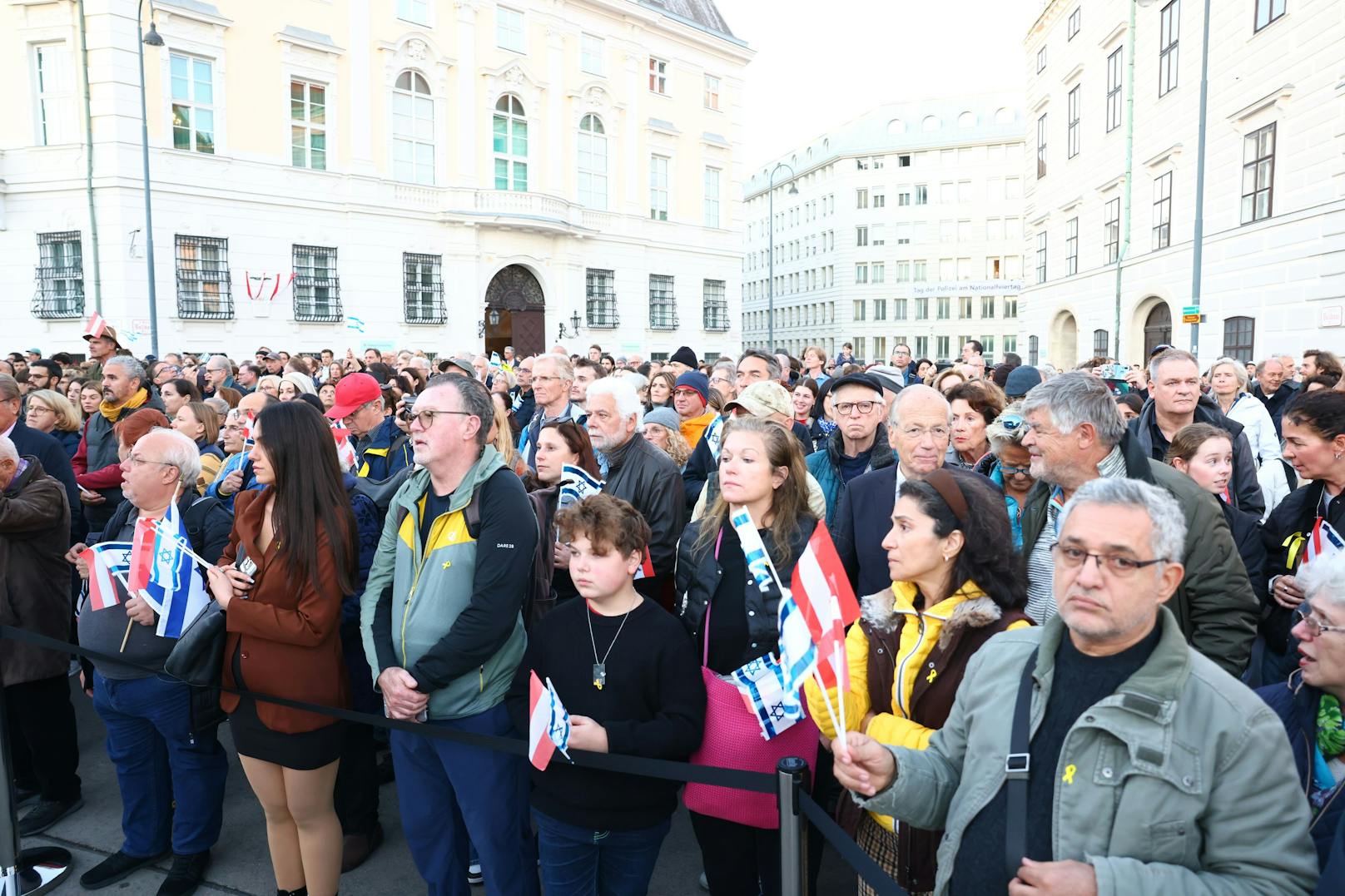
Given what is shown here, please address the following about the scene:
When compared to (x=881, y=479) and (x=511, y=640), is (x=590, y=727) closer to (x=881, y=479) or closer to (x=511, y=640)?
(x=511, y=640)

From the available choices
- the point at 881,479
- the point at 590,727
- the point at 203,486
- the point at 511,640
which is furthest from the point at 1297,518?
the point at 203,486

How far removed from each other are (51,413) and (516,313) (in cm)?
2389

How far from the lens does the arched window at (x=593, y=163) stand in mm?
31266

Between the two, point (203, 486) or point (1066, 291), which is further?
point (1066, 291)

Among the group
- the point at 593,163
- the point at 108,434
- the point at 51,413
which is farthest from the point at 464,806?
the point at 593,163

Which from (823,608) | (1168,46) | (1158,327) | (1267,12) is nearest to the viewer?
(823,608)

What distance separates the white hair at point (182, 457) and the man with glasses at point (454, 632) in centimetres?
121

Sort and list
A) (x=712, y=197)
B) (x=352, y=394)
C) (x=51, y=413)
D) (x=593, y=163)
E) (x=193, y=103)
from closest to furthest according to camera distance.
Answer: (x=352, y=394) < (x=51, y=413) < (x=193, y=103) < (x=593, y=163) < (x=712, y=197)

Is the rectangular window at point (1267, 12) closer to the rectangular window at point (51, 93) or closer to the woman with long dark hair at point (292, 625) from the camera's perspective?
the woman with long dark hair at point (292, 625)

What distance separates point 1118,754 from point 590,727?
1.63 m

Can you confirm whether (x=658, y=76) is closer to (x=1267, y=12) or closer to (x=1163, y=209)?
(x=1163, y=209)

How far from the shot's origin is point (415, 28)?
26031mm

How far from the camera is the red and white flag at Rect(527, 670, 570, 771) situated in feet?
8.75

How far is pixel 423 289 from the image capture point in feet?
89.9
